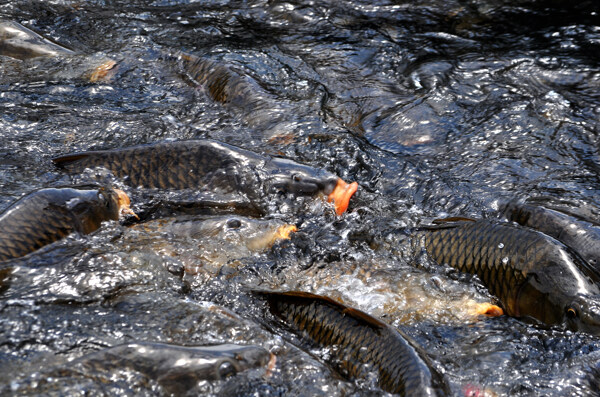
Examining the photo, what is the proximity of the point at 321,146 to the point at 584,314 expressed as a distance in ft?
8.16

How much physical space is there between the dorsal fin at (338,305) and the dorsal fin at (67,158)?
1.88 m

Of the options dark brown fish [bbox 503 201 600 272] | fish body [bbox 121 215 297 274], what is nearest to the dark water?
fish body [bbox 121 215 297 274]

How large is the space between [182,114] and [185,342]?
2.98 metres

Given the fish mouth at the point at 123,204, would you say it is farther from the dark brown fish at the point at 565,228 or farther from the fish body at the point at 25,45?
the fish body at the point at 25,45

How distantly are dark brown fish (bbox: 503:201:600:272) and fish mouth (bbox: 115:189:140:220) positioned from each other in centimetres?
247

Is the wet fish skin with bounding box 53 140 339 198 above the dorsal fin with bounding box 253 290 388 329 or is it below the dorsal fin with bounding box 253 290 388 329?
above

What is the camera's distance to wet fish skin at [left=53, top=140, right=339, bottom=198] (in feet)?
15.3

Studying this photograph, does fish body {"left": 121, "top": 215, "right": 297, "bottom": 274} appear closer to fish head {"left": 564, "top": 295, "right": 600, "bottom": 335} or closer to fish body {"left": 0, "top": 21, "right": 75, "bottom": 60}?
fish head {"left": 564, "top": 295, "right": 600, "bottom": 335}

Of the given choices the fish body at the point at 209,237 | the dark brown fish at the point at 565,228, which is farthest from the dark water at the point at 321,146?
the dark brown fish at the point at 565,228

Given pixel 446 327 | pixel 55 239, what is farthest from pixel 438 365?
pixel 55 239

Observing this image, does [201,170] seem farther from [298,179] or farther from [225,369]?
[225,369]

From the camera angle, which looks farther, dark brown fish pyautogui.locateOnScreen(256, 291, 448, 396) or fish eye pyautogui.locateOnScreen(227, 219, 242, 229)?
fish eye pyautogui.locateOnScreen(227, 219, 242, 229)

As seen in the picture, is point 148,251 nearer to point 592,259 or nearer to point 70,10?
point 592,259

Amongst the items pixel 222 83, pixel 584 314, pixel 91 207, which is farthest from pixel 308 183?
pixel 584 314
